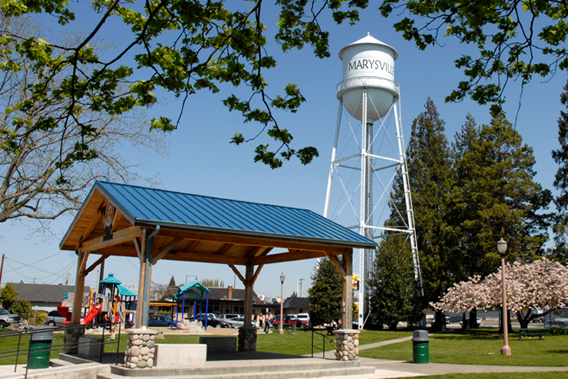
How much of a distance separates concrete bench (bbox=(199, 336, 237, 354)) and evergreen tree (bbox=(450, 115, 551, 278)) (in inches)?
959

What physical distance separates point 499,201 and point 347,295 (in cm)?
2735

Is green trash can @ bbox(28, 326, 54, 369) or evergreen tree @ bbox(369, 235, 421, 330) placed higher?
evergreen tree @ bbox(369, 235, 421, 330)

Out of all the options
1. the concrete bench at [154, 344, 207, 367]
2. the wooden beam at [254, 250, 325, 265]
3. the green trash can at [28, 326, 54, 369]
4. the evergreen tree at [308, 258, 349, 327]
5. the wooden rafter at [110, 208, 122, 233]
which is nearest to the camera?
the concrete bench at [154, 344, 207, 367]

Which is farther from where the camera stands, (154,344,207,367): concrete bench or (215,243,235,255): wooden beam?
(215,243,235,255): wooden beam

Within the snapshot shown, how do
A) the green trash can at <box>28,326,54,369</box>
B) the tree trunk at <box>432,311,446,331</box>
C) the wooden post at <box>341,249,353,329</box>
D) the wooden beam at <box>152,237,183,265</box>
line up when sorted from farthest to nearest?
the tree trunk at <box>432,311,446,331</box>
the wooden post at <box>341,249,353,329</box>
the green trash can at <box>28,326,54,369</box>
the wooden beam at <box>152,237,183,265</box>

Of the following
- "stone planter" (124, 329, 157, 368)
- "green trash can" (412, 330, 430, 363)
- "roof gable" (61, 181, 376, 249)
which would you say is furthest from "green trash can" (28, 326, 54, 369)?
"green trash can" (412, 330, 430, 363)

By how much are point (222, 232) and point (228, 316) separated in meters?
42.7

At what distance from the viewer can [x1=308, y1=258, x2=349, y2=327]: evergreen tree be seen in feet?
127

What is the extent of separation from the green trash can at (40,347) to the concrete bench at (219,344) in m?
4.53

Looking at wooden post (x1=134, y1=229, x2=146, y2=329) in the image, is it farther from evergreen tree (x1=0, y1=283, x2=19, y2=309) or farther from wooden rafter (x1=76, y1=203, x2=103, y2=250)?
evergreen tree (x1=0, y1=283, x2=19, y2=309)

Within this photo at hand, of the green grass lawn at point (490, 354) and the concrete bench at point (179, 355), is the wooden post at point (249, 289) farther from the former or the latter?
the concrete bench at point (179, 355)

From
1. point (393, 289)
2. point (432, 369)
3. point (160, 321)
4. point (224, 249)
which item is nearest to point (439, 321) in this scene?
point (393, 289)

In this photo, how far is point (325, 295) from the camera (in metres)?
38.9

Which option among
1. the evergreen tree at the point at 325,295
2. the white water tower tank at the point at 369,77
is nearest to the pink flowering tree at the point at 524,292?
the evergreen tree at the point at 325,295
